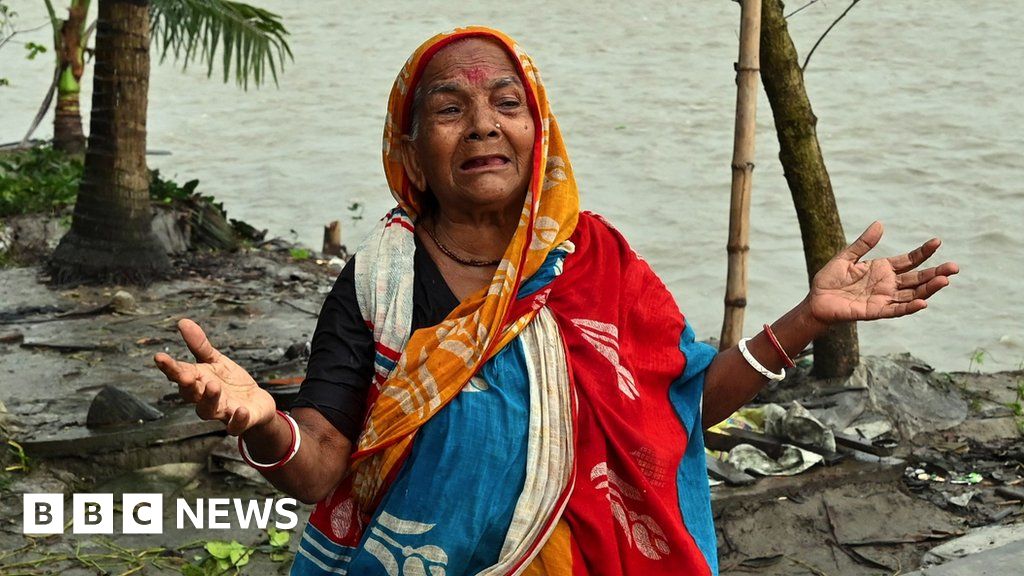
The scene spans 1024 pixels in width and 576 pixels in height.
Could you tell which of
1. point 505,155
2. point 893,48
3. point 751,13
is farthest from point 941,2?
point 505,155

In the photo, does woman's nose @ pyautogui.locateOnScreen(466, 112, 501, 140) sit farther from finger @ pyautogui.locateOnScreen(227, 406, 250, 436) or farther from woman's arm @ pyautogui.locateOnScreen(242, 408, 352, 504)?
finger @ pyautogui.locateOnScreen(227, 406, 250, 436)

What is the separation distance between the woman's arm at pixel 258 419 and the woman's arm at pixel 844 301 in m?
0.84

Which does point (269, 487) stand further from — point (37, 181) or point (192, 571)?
point (37, 181)

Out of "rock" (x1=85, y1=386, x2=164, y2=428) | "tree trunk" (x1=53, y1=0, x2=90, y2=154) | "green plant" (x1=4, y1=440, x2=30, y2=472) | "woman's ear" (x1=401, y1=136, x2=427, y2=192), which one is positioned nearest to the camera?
"woman's ear" (x1=401, y1=136, x2=427, y2=192)

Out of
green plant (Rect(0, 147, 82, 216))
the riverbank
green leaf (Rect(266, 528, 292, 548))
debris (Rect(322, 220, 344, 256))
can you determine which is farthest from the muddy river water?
green leaf (Rect(266, 528, 292, 548))

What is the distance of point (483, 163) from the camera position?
2.51 meters

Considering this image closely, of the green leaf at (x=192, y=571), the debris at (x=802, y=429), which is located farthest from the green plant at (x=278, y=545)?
the debris at (x=802, y=429)

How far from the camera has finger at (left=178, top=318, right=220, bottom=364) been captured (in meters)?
2.02

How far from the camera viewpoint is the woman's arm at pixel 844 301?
8.08 ft

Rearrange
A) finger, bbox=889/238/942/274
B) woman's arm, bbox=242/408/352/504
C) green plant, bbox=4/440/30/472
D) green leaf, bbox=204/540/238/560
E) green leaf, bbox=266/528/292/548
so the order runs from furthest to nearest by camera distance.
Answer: green plant, bbox=4/440/30/472 → green leaf, bbox=266/528/292/548 → green leaf, bbox=204/540/238/560 → finger, bbox=889/238/942/274 → woman's arm, bbox=242/408/352/504

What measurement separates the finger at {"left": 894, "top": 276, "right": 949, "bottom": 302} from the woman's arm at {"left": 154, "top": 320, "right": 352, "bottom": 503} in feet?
3.82

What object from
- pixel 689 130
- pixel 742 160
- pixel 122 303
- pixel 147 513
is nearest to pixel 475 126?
pixel 147 513

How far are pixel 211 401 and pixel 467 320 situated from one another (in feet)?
1.90

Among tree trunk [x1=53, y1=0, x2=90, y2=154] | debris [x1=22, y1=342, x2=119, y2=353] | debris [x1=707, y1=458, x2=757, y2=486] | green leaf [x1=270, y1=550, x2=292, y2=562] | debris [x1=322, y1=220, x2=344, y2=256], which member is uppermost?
tree trunk [x1=53, y1=0, x2=90, y2=154]
